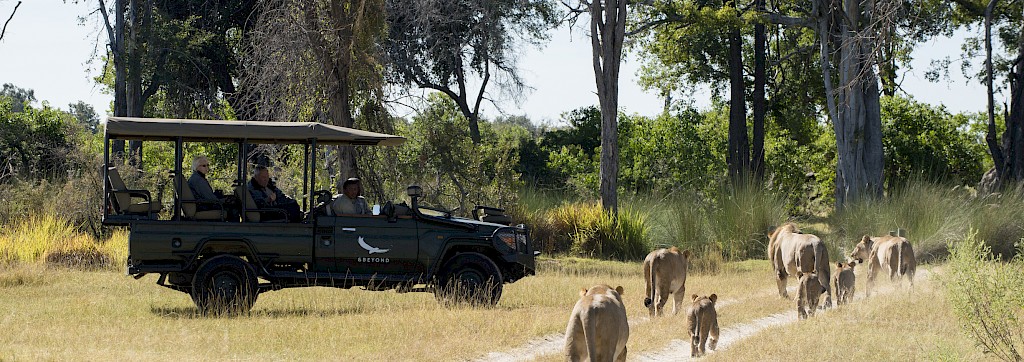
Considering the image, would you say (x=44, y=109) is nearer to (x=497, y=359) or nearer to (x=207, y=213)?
(x=207, y=213)

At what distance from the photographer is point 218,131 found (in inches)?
513

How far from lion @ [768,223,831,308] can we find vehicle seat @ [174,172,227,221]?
621cm

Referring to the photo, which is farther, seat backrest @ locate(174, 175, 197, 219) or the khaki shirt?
the khaki shirt

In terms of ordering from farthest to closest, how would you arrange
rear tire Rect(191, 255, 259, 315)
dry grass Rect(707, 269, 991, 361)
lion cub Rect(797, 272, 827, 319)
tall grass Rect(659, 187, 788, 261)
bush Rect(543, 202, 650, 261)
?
bush Rect(543, 202, 650, 261)
tall grass Rect(659, 187, 788, 261)
rear tire Rect(191, 255, 259, 315)
lion cub Rect(797, 272, 827, 319)
dry grass Rect(707, 269, 991, 361)

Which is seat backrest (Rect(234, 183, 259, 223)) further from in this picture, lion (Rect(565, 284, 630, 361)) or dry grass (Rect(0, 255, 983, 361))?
lion (Rect(565, 284, 630, 361))

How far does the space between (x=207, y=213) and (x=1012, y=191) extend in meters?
16.2

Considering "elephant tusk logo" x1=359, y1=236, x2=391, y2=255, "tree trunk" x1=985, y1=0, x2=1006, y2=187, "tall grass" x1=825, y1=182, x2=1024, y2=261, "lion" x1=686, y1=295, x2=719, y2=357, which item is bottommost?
"lion" x1=686, y1=295, x2=719, y2=357

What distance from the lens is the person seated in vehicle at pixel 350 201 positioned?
13469 millimetres

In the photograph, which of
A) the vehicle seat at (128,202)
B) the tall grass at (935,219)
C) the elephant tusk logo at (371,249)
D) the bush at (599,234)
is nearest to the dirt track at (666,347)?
the elephant tusk logo at (371,249)

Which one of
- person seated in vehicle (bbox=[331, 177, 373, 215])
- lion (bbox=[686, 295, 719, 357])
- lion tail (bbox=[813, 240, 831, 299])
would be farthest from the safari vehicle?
lion (bbox=[686, 295, 719, 357])

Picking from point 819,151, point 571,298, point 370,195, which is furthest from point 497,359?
point 819,151

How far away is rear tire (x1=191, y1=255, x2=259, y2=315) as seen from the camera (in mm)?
12969

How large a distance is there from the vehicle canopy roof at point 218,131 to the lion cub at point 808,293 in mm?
5124

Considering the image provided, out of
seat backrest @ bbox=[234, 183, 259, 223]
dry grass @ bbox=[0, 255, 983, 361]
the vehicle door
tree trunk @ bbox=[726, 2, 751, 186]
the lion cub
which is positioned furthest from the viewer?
tree trunk @ bbox=[726, 2, 751, 186]
